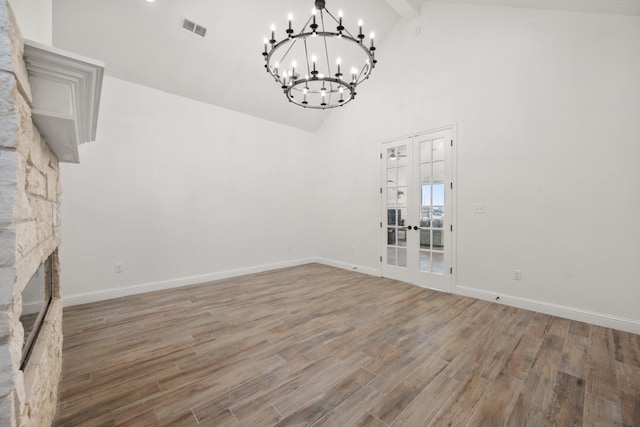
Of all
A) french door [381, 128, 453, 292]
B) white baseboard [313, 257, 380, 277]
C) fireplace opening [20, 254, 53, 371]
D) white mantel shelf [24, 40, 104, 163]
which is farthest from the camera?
white baseboard [313, 257, 380, 277]

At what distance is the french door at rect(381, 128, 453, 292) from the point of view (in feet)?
13.1

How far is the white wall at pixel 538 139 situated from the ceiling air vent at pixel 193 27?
3.07m

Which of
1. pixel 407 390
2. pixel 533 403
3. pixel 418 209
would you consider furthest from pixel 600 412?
pixel 418 209

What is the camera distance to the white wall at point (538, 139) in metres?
2.75

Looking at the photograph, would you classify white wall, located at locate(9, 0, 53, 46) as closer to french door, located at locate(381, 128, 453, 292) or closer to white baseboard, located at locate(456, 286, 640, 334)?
french door, located at locate(381, 128, 453, 292)

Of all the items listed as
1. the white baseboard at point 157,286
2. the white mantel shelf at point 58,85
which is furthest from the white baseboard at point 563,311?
the white mantel shelf at point 58,85

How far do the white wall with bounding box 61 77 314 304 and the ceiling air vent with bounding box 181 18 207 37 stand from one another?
1041mm

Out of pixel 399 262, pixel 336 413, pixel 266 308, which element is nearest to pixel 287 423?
pixel 336 413

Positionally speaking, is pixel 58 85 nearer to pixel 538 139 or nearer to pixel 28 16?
pixel 28 16

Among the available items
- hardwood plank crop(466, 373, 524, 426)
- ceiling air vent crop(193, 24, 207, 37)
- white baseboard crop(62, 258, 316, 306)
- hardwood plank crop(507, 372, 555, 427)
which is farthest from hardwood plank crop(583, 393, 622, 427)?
ceiling air vent crop(193, 24, 207, 37)

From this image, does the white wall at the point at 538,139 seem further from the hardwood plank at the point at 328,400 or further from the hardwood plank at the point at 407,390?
the hardwood plank at the point at 328,400

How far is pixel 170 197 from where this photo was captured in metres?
4.14

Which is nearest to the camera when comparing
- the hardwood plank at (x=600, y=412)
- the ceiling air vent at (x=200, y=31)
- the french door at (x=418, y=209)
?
the hardwood plank at (x=600, y=412)

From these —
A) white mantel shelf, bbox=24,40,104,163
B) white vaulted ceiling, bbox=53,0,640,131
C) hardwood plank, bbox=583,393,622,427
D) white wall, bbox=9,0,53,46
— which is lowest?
hardwood plank, bbox=583,393,622,427
